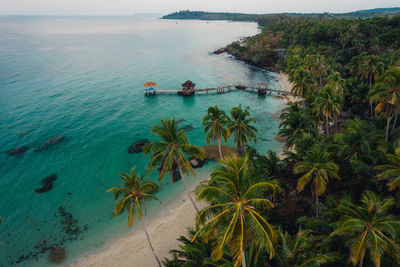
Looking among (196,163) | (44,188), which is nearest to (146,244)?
(196,163)

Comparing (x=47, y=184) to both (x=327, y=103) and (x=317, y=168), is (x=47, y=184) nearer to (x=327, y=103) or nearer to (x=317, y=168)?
(x=317, y=168)

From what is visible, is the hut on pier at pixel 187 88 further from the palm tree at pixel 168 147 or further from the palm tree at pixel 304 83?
the palm tree at pixel 168 147

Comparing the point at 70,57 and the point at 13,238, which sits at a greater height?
the point at 70,57

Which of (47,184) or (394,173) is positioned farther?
(47,184)

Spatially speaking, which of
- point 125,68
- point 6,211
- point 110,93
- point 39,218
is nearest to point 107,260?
point 39,218

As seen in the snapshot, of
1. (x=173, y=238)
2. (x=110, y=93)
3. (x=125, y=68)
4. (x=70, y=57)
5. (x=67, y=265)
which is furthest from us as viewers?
(x=70, y=57)

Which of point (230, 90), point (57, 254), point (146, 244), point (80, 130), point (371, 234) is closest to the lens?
point (371, 234)

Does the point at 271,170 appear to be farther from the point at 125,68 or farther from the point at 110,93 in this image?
the point at 125,68
